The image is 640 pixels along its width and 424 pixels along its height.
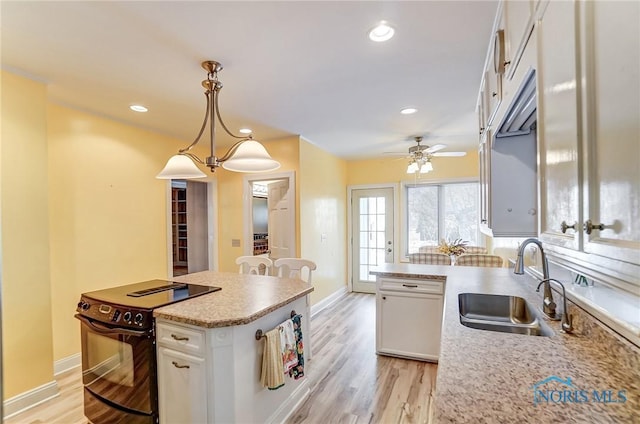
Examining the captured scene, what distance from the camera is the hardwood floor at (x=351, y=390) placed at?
2.16 metres

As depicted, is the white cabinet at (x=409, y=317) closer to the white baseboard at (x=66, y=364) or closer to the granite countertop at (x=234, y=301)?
the granite countertop at (x=234, y=301)

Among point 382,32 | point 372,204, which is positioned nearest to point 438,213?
point 372,204

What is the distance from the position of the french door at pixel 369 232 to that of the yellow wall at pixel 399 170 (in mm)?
219

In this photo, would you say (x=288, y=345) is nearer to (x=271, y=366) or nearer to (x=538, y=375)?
(x=271, y=366)

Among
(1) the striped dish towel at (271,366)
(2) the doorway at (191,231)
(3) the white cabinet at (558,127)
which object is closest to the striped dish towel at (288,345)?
(1) the striped dish towel at (271,366)

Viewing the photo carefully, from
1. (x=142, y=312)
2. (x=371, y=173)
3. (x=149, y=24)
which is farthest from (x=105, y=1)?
(x=371, y=173)

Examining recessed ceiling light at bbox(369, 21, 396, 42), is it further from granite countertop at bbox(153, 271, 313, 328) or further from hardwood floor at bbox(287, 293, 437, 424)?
hardwood floor at bbox(287, 293, 437, 424)

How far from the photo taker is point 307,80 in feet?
7.87

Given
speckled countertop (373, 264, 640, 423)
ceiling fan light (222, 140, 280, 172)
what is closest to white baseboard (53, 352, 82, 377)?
ceiling fan light (222, 140, 280, 172)

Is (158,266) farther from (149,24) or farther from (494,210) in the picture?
(494,210)

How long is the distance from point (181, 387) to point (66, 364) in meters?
1.99

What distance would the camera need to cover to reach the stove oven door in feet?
5.66

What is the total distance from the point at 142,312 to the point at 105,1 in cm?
167

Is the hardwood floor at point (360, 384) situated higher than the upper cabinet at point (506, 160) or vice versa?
the upper cabinet at point (506, 160)
